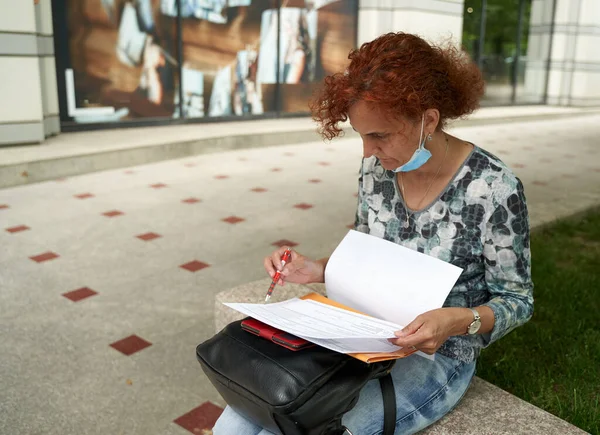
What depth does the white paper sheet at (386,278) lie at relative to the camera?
5.01 ft

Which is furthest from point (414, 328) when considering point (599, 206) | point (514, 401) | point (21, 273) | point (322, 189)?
point (322, 189)

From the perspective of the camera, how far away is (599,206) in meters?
5.11

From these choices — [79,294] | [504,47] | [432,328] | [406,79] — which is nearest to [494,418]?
[432,328]

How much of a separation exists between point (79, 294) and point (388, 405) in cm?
253

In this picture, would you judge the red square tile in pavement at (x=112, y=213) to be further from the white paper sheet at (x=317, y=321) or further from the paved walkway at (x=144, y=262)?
the white paper sheet at (x=317, y=321)

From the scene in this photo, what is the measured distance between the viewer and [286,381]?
4.15ft

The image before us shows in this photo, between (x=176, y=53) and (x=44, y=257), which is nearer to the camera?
(x=44, y=257)

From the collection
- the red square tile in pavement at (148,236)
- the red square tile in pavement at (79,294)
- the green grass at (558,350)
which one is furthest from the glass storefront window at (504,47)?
the red square tile in pavement at (79,294)

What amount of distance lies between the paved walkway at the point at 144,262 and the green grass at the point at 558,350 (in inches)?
40.8

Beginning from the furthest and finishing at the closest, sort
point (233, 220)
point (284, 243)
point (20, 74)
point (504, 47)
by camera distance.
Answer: point (504, 47) → point (20, 74) → point (233, 220) → point (284, 243)

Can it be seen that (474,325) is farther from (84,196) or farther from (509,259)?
(84,196)

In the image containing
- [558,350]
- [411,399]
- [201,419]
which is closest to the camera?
[411,399]

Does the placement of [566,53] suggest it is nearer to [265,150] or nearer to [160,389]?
[265,150]

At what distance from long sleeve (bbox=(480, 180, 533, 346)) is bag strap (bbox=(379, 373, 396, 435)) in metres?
0.29
